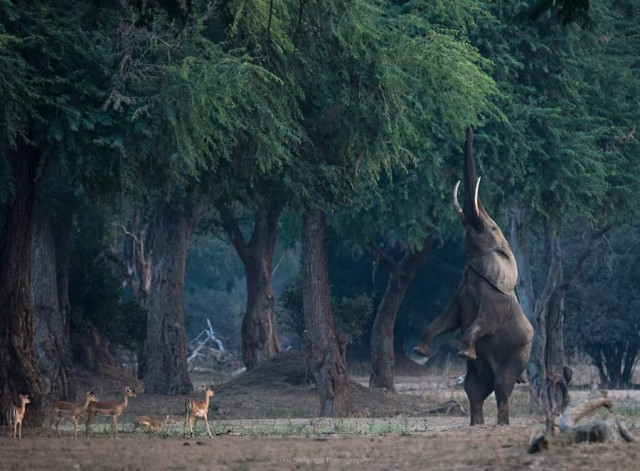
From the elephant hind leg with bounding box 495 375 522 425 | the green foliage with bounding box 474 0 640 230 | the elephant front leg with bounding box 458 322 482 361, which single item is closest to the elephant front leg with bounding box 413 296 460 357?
the elephant front leg with bounding box 458 322 482 361

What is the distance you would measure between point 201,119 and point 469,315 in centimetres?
464

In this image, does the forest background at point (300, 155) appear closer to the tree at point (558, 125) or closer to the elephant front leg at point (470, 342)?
the tree at point (558, 125)

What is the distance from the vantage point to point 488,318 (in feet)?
59.4

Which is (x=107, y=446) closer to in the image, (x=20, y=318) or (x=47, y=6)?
(x=20, y=318)

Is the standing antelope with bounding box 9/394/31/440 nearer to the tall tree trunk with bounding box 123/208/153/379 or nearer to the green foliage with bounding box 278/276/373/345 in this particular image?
the tall tree trunk with bounding box 123/208/153/379

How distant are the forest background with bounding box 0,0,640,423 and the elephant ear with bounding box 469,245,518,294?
11.3 ft

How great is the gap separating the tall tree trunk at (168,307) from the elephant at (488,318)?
11.8 meters

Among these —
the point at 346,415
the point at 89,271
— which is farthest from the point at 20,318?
the point at 89,271

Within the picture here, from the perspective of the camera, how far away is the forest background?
17938 millimetres

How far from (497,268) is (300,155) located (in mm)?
5283

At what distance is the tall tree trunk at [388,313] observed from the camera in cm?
3509

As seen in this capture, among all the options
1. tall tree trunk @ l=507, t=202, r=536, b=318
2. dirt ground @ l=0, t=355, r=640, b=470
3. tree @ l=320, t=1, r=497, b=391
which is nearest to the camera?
dirt ground @ l=0, t=355, r=640, b=470

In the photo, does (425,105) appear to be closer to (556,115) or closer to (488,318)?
(556,115)

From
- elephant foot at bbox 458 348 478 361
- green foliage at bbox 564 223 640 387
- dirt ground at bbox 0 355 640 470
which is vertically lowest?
dirt ground at bbox 0 355 640 470
